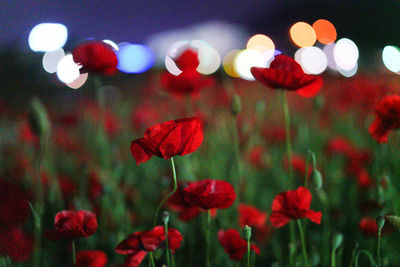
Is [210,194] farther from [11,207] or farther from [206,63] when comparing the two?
Answer: [206,63]

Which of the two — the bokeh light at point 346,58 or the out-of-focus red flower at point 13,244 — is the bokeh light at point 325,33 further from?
the out-of-focus red flower at point 13,244

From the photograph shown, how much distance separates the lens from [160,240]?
76cm

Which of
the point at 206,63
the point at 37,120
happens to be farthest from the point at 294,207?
the point at 206,63

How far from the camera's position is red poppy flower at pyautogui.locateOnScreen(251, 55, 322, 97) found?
2.88ft

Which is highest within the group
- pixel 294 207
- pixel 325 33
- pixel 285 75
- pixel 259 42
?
pixel 259 42

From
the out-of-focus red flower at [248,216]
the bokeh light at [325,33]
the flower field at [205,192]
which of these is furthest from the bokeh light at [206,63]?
the bokeh light at [325,33]

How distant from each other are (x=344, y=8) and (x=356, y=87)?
8417mm

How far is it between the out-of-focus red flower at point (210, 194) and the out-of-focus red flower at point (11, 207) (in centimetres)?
42

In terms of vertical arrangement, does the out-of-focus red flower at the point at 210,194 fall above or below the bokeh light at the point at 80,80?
below

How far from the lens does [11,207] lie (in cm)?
92

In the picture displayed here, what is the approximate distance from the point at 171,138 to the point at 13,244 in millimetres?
485

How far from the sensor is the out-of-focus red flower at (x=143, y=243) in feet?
2.41

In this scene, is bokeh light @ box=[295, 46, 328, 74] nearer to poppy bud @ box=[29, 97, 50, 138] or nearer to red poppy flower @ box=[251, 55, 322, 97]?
red poppy flower @ box=[251, 55, 322, 97]

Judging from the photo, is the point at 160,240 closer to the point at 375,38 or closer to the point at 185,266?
the point at 185,266
